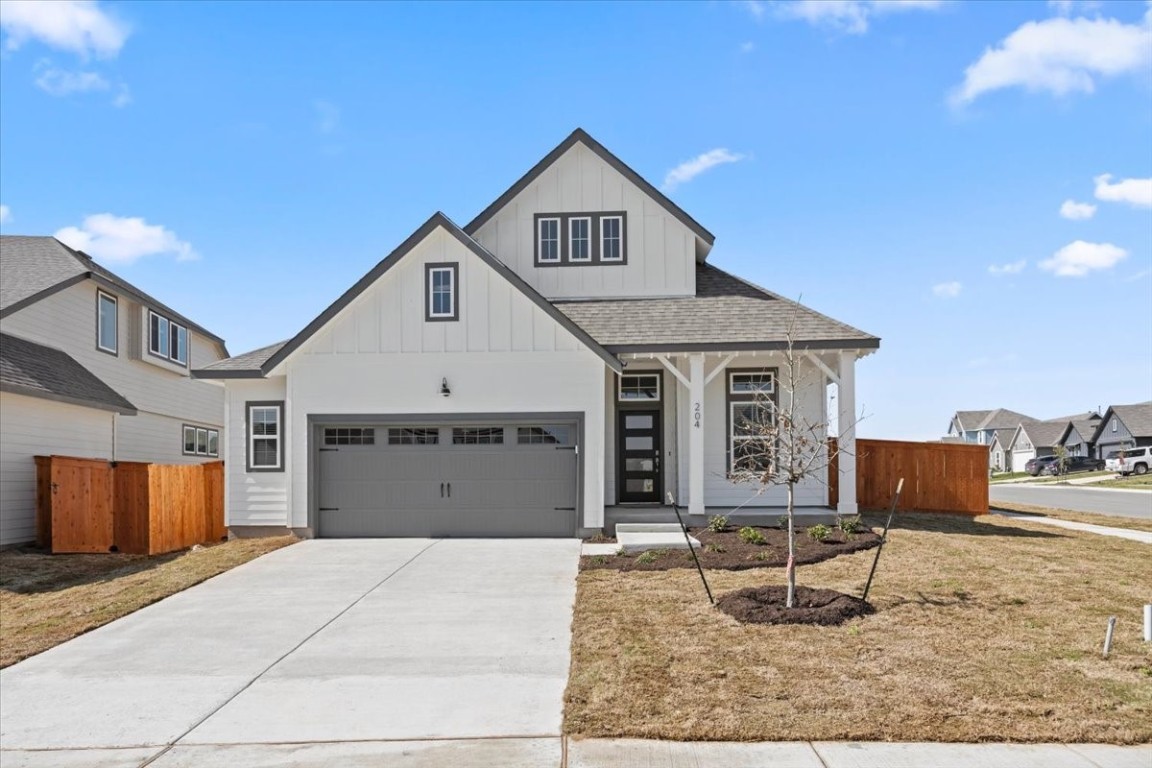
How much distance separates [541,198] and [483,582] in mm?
9710

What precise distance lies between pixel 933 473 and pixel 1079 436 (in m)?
61.5

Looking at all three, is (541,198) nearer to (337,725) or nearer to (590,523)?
(590,523)

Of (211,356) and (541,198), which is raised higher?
(541,198)

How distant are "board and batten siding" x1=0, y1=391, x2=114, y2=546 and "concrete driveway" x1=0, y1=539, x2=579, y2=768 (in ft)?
24.7

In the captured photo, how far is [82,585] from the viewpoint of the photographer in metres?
13.2

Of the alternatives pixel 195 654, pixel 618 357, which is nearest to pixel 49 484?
pixel 195 654

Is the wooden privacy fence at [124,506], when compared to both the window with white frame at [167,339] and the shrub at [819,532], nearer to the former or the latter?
the window with white frame at [167,339]

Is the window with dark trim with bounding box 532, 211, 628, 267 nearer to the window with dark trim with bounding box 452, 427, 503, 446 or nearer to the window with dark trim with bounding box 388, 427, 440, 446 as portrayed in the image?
the window with dark trim with bounding box 452, 427, 503, 446

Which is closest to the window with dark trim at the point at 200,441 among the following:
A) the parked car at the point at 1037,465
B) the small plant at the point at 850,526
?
the small plant at the point at 850,526

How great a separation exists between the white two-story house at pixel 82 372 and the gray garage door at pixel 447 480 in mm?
6378

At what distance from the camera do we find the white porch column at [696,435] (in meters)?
15.3

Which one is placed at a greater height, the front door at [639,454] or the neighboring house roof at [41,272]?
A: the neighboring house roof at [41,272]

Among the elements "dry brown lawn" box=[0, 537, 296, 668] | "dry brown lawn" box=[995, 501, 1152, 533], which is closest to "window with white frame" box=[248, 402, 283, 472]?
"dry brown lawn" box=[0, 537, 296, 668]

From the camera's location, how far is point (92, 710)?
7.03m
